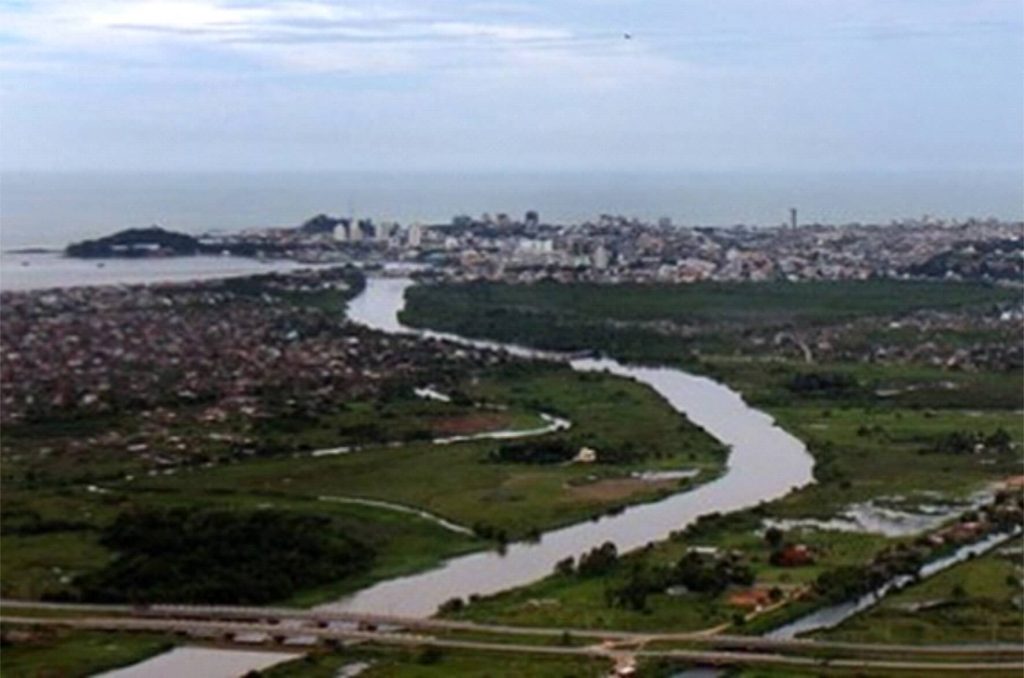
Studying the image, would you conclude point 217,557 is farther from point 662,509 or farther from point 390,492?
point 662,509

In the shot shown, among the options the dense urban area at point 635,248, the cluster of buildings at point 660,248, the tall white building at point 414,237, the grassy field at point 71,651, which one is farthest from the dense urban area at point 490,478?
the tall white building at point 414,237

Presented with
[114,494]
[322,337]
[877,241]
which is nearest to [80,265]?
[322,337]

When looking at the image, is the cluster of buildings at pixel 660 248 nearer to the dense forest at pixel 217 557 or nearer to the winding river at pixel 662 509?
the winding river at pixel 662 509

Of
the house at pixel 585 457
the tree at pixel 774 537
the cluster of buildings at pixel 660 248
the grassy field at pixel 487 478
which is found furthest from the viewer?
the cluster of buildings at pixel 660 248

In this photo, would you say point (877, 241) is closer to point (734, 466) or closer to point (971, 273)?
point (971, 273)

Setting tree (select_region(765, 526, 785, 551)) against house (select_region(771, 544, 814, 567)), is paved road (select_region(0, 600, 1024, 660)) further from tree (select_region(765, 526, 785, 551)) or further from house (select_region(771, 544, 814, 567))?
tree (select_region(765, 526, 785, 551))

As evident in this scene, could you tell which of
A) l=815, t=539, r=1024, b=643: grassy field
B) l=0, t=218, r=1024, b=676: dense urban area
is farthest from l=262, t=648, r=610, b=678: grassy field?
l=815, t=539, r=1024, b=643: grassy field

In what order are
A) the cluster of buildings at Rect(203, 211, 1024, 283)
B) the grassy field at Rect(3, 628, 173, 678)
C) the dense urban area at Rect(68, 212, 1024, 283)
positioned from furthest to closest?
the cluster of buildings at Rect(203, 211, 1024, 283), the dense urban area at Rect(68, 212, 1024, 283), the grassy field at Rect(3, 628, 173, 678)
